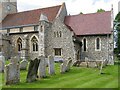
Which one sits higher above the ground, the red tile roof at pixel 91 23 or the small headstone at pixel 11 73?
the red tile roof at pixel 91 23

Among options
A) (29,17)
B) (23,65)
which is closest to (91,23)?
(29,17)

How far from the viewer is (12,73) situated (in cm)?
1227

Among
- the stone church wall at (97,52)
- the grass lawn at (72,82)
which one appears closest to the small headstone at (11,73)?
the grass lawn at (72,82)

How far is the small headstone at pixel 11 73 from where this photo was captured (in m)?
12.0

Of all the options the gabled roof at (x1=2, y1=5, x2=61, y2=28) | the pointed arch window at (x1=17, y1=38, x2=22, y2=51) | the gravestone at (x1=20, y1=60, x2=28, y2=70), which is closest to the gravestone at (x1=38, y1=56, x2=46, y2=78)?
the gravestone at (x1=20, y1=60, x2=28, y2=70)

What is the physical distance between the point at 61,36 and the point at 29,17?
1109cm

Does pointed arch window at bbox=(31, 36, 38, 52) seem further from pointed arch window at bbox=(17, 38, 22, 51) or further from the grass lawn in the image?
the grass lawn

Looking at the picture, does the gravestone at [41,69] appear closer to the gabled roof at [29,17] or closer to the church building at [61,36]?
the church building at [61,36]

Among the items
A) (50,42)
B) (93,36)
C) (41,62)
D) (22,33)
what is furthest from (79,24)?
(41,62)

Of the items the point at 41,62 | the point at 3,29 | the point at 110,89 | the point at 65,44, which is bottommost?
the point at 110,89

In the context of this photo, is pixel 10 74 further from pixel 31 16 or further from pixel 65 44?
pixel 31 16

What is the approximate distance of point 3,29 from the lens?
1633 inches

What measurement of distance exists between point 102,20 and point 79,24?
12.7ft

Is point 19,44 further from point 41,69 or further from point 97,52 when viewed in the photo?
point 41,69
